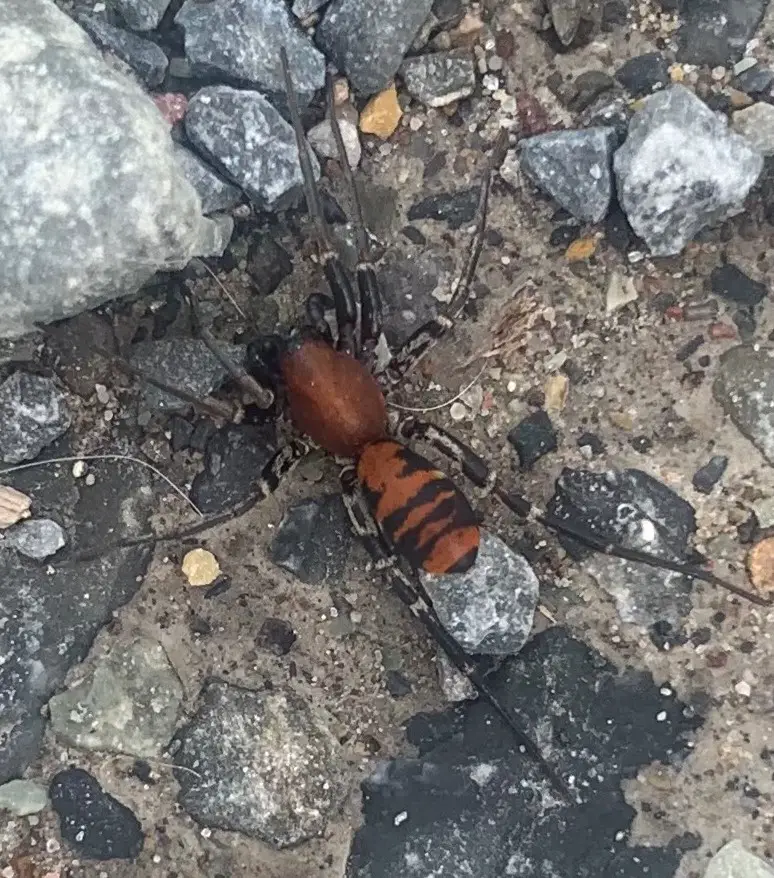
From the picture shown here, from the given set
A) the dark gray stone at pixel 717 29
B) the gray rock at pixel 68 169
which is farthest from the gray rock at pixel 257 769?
the dark gray stone at pixel 717 29

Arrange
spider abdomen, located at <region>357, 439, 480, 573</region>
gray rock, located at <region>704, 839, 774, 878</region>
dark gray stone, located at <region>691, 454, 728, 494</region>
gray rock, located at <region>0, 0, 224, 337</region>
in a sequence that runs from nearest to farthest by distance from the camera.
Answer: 1. gray rock, located at <region>0, 0, 224, 337</region>
2. spider abdomen, located at <region>357, 439, 480, 573</region>
3. gray rock, located at <region>704, 839, 774, 878</region>
4. dark gray stone, located at <region>691, 454, 728, 494</region>

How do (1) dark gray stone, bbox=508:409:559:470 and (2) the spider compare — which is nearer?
(2) the spider

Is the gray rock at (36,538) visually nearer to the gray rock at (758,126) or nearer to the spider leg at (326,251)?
the spider leg at (326,251)

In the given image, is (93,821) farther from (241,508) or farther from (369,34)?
(369,34)

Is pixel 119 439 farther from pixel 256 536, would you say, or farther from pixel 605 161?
pixel 605 161

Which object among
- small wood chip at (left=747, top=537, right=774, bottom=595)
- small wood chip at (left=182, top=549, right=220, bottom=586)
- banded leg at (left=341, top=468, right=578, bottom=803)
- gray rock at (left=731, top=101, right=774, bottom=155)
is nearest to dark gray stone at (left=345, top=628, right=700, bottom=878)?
banded leg at (left=341, top=468, right=578, bottom=803)

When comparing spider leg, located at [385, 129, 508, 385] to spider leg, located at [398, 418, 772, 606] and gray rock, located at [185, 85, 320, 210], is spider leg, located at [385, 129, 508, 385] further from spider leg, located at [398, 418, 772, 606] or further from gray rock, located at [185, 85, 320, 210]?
gray rock, located at [185, 85, 320, 210]
